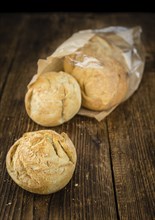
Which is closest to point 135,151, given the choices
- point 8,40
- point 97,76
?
point 97,76

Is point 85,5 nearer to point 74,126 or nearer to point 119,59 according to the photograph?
point 119,59

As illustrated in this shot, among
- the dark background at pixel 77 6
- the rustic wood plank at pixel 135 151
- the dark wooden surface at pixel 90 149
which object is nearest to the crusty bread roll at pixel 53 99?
the dark wooden surface at pixel 90 149

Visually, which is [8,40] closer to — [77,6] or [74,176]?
[77,6]

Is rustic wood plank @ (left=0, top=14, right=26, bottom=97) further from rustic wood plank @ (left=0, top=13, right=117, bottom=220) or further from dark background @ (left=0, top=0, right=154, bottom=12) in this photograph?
dark background @ (left=0, top=0, right=154, bottom=12)

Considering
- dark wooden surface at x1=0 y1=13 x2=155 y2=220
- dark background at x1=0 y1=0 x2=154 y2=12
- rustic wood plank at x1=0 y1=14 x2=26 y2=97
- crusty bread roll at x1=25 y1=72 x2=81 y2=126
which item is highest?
crusty bread roll at x1=25 y1=72 x2=81 y2=126

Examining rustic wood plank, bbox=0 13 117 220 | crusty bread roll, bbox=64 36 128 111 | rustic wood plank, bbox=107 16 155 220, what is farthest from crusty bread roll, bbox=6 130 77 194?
crusty bread roll, bbox=64 36 128 111

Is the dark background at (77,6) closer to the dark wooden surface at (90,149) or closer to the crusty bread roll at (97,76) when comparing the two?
the dark wooden surface at (90,149)
